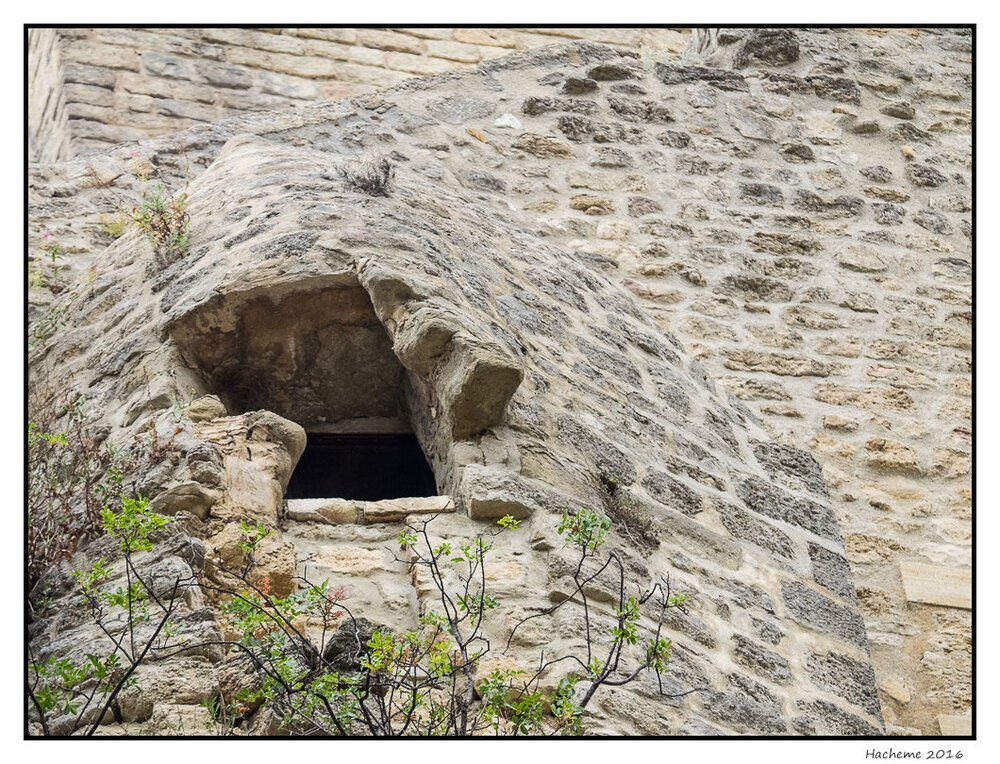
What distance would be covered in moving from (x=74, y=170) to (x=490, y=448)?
339cm

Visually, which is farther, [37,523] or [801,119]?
[801,119]

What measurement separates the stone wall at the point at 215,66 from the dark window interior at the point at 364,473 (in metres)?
3.70

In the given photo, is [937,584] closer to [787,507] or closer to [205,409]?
[787,507]

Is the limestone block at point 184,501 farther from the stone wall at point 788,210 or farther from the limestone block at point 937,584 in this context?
the limestone block at point 937,584

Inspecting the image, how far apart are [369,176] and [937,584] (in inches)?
101

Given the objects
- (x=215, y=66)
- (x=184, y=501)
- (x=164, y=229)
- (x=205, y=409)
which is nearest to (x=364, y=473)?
(x=205, y=409)

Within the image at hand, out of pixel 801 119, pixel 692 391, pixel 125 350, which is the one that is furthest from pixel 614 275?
pixel 125 350

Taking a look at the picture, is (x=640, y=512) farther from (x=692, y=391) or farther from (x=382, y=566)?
(x=692, y=391)

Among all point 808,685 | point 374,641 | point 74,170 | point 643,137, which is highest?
point 643,137

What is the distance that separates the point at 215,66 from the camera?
8648mm

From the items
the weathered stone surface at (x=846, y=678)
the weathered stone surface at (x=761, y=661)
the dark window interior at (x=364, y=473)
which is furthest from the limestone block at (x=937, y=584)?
the dark window interior at (x=364, y=473)

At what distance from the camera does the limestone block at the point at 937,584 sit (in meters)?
4.61

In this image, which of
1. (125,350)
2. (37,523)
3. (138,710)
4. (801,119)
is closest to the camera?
(138,710)

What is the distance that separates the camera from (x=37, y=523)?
10.5ft
